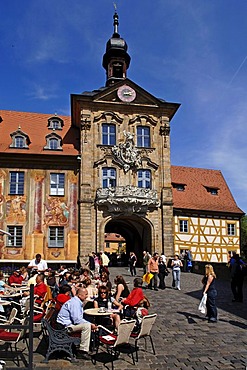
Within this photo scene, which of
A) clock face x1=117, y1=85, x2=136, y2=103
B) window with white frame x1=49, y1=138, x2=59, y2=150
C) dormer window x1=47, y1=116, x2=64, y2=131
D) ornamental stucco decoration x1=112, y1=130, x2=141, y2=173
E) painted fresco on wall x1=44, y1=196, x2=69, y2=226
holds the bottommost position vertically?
painted fresco on wall x1=44, y1=196, x2=69, y2=226

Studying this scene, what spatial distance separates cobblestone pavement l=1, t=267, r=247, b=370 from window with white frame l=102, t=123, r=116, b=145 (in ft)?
56.1

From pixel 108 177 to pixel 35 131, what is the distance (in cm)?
750

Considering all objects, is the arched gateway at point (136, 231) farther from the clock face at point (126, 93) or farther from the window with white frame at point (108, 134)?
the clock face at point (126, 93)

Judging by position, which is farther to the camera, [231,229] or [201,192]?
[201,192]

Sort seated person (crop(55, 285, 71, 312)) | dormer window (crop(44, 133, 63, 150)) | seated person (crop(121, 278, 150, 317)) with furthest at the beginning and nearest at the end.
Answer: dormer window (crop(44, 133, 63, 150)) → seated person (crop(121, 278, 150, 317)) → seated person (crop(55, 285, 71, 312))

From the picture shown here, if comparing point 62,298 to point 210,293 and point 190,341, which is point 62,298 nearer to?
point 190,341

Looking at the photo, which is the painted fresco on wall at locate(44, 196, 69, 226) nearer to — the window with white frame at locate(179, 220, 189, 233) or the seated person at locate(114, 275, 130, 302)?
the window with white frame at locate(179, 220, 189, 233)

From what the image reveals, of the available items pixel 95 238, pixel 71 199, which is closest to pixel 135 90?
pixel 71 199

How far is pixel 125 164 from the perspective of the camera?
2964 centimetres

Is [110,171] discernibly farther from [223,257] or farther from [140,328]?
[140,328]

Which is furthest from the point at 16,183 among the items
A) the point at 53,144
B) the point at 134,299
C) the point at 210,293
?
the point at 134,299

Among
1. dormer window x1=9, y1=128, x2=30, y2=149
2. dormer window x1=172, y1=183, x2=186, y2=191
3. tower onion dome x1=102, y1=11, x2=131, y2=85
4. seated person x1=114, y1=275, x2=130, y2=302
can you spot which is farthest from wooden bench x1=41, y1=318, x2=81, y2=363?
tower onion dome x1=102, y1=11, x2=131, y2=85

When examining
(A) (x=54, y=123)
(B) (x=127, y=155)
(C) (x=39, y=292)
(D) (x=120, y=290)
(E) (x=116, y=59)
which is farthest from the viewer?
(E) (x=116, y=59)

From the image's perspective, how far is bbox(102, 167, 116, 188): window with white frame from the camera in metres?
29.3
